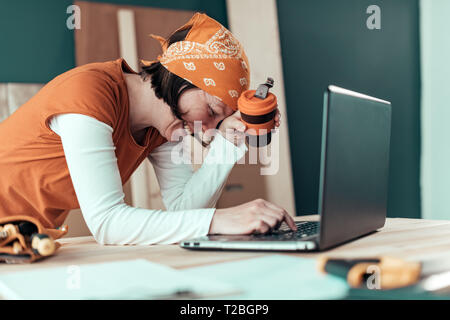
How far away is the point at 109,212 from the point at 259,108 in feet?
1.40

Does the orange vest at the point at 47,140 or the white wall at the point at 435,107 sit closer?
the orange vest at the point at 47,140

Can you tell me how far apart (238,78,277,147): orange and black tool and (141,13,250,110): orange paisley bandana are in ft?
0.51

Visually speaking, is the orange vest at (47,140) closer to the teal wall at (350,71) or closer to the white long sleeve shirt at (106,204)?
the white long sleeve shirt at (106,204)

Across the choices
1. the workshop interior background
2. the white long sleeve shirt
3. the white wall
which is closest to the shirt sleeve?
the white long sleeve shirt

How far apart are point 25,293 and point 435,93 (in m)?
4.35

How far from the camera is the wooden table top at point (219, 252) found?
83 centimetres

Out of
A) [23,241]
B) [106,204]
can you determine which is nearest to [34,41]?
[106,204]

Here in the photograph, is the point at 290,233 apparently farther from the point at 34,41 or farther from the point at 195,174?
the point at 34,41

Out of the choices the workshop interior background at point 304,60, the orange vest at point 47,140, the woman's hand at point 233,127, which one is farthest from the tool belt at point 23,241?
the workshop interior background at point 304,60

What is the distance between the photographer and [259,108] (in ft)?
3.77

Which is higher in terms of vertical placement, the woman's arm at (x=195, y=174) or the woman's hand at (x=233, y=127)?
the woman's hand at (x=233, y=127)

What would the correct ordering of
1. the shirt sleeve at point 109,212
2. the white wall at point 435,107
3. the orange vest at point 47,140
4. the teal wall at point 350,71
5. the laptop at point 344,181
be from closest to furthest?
the laptop at point 344,181 → the shirt sleeve at point 109,212 → the orange vest at point 47,140 → the teal wall at point 350,71 → the white wall at point 435,107

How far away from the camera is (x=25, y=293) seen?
0.62 m

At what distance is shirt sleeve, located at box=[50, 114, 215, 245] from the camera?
106cm
